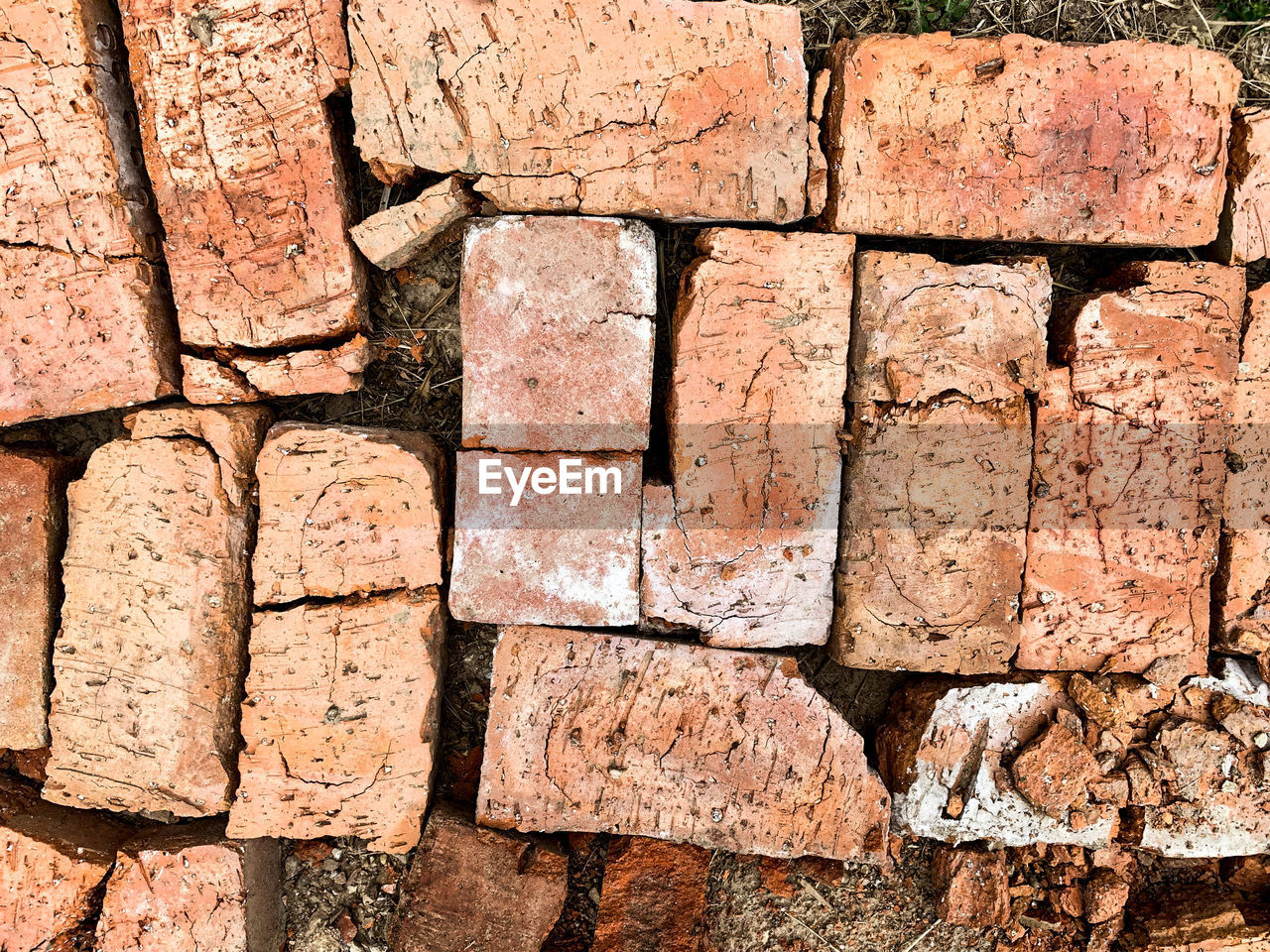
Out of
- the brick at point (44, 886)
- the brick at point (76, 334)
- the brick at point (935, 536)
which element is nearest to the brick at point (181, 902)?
the brick at point (44, 886)

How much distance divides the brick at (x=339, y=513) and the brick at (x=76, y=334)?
488 mm

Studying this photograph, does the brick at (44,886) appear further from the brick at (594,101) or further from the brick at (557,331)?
the brick at (594,101)

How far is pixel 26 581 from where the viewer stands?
239cm

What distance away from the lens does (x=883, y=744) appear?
2.58m

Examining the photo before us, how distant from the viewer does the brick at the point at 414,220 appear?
225cm

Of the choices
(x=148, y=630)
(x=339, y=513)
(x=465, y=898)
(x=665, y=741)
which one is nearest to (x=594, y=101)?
(x=339, y=513)

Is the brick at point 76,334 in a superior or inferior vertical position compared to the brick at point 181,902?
superior

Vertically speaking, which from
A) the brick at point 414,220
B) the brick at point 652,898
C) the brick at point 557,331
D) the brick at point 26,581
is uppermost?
the brick at point 414,220

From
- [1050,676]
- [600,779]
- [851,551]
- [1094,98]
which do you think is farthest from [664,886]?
[1094,98]

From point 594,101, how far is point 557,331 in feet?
2.31

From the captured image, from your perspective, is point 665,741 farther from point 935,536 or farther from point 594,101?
point 594,101

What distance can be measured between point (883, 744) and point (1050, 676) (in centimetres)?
62

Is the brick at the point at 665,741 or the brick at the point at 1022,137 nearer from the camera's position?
the brick at the point at 1022,137

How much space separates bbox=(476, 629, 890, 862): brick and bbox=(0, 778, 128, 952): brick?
133cm
